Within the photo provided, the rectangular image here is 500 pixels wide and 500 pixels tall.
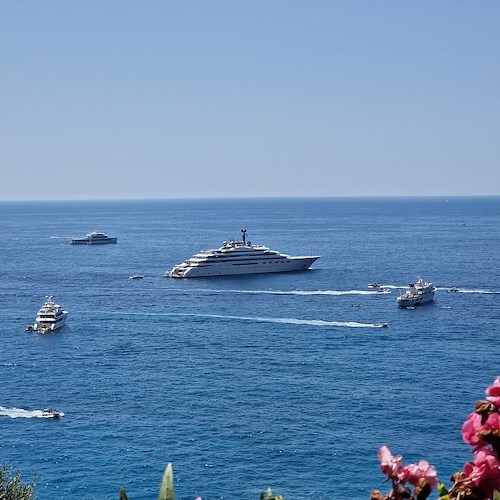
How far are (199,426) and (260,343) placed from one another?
25.5 meters

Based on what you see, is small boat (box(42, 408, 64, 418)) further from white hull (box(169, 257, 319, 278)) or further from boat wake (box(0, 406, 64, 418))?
white hull (box(169, 257, 319, 278))

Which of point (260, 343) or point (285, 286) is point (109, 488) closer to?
point (260, 343)

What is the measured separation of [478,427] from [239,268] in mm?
126077

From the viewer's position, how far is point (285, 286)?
11506cm

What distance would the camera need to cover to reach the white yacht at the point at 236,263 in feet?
414

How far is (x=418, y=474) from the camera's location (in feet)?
12.9

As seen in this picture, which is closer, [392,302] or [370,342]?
[370,342]

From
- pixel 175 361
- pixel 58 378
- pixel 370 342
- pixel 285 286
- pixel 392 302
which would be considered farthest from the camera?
pixel 285 286

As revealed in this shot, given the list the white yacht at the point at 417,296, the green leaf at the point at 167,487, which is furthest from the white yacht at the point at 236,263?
the green leaf at the point at 167,487

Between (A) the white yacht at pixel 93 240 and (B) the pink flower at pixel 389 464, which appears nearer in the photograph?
(B) the pink flower at pixel 389 464

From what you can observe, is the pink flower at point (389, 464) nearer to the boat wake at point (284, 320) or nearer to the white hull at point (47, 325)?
the boat wake at point (284, 320)

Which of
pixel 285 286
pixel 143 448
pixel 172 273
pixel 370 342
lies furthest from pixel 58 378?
pixel 172 273

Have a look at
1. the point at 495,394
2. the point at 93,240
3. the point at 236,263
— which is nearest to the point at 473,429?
the point at 495,394

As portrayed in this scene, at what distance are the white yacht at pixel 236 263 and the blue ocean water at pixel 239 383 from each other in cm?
907
